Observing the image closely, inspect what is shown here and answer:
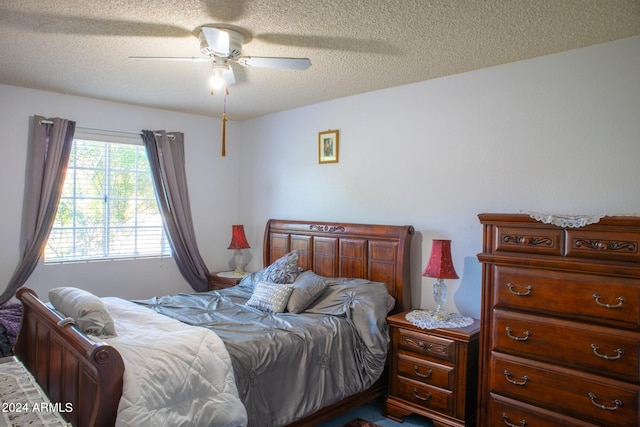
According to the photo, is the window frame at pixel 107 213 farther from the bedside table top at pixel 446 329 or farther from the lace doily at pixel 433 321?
the lace doily at pixel 433 321

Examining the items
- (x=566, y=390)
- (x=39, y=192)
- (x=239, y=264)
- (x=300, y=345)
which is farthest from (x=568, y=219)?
(x=39, y=192)

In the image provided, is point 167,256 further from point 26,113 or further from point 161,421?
point 161,421

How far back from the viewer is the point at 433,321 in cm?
303

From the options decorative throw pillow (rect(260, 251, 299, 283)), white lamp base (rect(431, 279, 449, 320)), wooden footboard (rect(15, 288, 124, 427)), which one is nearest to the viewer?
wooden footboard (rect(15, 288, 124, 427))

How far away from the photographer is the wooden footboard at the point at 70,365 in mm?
1878

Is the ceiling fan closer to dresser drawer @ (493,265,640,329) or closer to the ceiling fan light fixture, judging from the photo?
the ceiling fan light fixture

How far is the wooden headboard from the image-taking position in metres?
3.49

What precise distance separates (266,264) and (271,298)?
1.25 meters

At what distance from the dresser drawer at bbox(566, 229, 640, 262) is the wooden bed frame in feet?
4.38

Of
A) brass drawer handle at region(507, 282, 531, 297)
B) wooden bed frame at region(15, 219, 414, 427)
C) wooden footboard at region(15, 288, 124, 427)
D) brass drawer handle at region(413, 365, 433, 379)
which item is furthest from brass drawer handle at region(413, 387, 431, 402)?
wooden footboard at region(15, 288, 124, 427)

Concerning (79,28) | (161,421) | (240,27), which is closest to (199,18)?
(240,27)

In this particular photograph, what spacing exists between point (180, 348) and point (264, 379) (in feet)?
1.76

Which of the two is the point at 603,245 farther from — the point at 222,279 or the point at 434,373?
the point at 222,279

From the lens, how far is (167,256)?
16.0 ft
